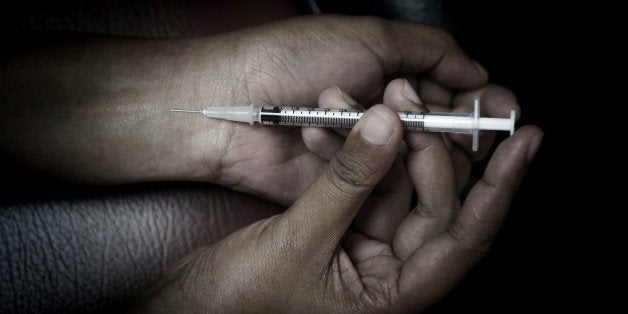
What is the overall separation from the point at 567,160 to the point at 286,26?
95cm

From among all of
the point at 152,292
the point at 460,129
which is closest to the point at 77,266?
the point at 152,292

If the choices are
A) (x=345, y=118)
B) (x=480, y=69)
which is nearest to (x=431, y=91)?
(x=480, y=69)

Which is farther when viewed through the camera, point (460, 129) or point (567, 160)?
point (567, 160)

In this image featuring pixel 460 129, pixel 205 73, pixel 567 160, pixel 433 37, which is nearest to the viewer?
pixel 460 129

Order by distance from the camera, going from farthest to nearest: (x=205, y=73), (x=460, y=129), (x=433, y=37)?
1. (x=433, y=37)
2. (x=205, y=73)
3. (x=460, y=129)

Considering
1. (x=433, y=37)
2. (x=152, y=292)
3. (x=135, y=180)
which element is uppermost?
(x=433, y=37)

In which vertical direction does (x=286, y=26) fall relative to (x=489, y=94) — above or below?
above

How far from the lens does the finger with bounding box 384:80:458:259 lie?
3.52 ft

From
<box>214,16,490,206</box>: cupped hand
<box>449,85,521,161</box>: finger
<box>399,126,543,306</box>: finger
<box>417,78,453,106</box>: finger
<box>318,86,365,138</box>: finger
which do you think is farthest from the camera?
<box>417,78,453,106</box>: finger

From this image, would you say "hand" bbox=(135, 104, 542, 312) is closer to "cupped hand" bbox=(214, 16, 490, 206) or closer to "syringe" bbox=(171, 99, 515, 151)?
"syringe" bbox=(171, 99, 515, 151)

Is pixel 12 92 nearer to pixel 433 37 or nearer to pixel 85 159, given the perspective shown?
pixel 85 159

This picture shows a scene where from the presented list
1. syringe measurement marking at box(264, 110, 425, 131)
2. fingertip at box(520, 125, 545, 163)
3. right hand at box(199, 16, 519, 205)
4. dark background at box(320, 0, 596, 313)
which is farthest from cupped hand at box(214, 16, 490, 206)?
fingertip at box(520, 125, 545, 163)

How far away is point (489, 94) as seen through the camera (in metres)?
1.41

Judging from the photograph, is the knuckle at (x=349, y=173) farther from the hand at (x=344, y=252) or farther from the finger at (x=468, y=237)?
the finger at (x=468, y=237)
